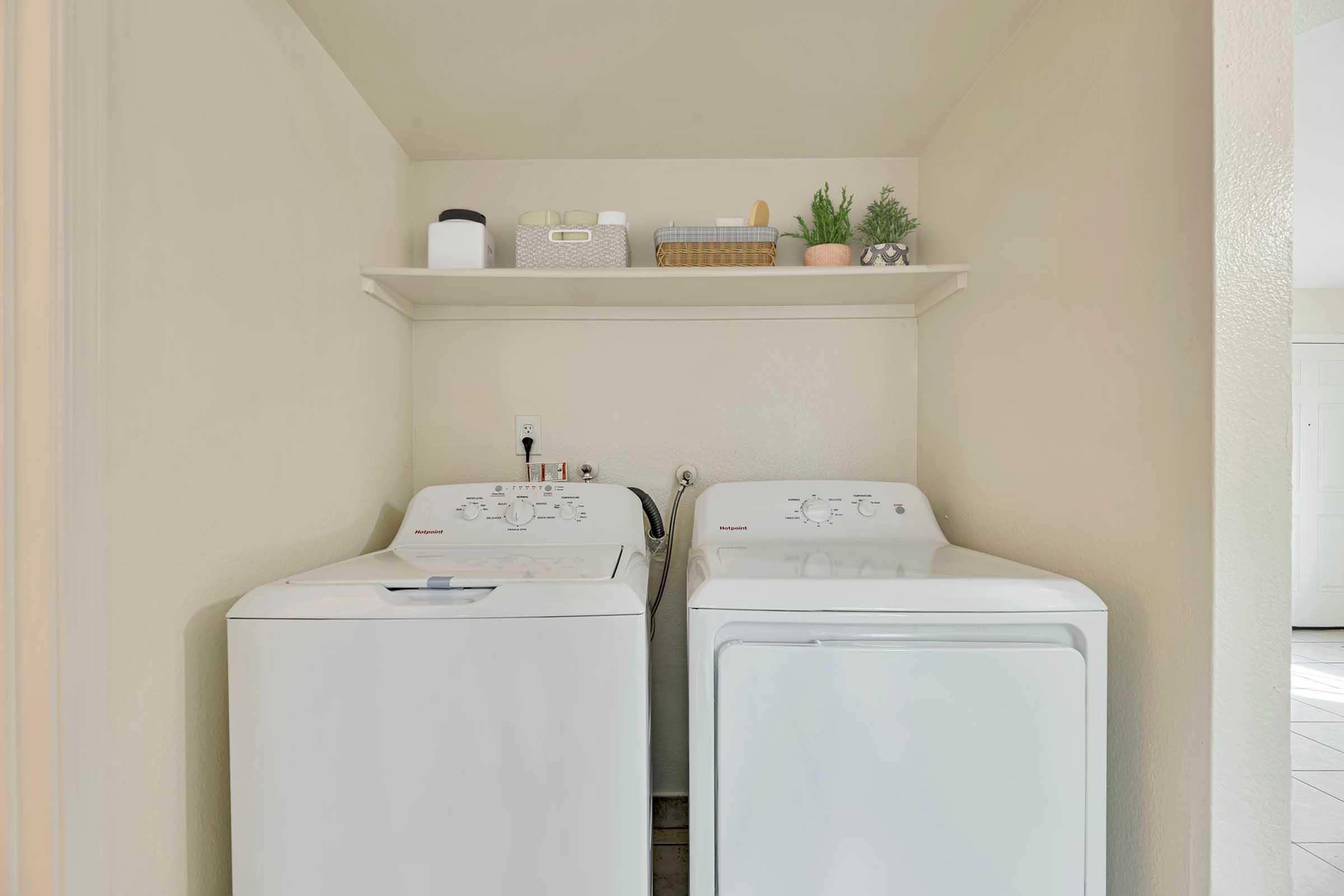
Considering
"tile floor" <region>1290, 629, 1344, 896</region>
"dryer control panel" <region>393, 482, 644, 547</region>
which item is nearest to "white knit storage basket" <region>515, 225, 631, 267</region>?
"dryer control panel" <region>393, 482, 644, 547</region>

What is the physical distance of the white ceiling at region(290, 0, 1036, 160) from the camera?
1.34m

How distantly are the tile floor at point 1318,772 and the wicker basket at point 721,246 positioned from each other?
7.15 ft

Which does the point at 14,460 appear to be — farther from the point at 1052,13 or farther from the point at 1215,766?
the point at 1052,13

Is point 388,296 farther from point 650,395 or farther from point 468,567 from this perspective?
point 468,567

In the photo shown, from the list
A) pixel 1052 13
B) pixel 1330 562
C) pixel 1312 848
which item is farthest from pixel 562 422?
pixel 1330 562

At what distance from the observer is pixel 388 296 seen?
1729mm

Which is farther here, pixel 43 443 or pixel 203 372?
pixel 203 372

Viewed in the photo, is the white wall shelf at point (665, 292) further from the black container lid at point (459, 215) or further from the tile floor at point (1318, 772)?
the tile floor at point (1318, 772)

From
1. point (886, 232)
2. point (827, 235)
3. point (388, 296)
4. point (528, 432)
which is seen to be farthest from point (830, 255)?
point (388, 296)

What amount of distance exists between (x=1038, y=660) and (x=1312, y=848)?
1.87 metres

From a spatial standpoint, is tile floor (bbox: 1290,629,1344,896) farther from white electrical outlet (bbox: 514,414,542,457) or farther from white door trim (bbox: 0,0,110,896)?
white door trim (bbox: 0,0,110,896)

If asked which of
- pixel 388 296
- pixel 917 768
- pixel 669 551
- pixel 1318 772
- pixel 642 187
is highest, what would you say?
pixel 642 187

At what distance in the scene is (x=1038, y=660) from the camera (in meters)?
1.03

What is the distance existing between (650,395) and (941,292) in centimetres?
82
